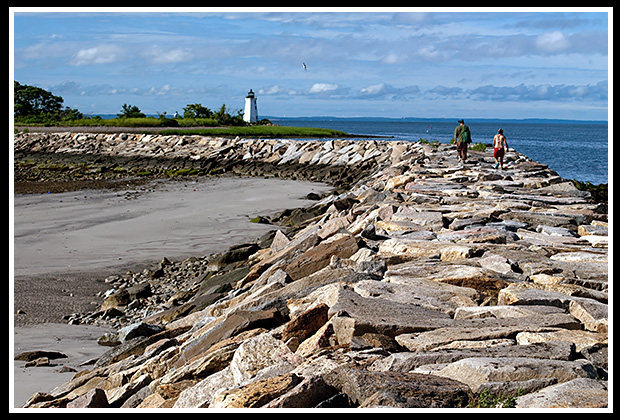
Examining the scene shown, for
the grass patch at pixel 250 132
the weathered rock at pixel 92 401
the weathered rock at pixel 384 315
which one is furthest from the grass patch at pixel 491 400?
the grass patch at pixel 250 132

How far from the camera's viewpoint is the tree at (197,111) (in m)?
58.7

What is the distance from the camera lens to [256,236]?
14.2 m

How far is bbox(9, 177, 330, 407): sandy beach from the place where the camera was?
7480mm

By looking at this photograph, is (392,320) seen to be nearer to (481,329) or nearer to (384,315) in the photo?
(384,315)

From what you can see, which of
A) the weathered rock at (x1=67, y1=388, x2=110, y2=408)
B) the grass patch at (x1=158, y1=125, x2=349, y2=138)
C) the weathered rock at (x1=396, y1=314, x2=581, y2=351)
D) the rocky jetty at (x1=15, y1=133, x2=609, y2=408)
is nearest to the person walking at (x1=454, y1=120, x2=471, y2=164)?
the rocky jetty at (x1=15, y1=133, x2=609, y2=408)

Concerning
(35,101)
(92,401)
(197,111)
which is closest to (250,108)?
(197,111)

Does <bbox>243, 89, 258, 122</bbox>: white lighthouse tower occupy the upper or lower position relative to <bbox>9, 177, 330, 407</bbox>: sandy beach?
upper

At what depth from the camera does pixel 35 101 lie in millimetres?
66750

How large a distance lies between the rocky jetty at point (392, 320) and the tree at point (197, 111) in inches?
1949

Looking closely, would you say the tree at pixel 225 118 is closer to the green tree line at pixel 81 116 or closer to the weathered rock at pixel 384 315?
the green tree line at pixel 81 116

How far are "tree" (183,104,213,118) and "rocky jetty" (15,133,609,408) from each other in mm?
49510

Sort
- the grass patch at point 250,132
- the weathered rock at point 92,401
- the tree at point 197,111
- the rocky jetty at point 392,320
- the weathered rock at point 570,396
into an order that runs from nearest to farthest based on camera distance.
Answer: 1. the weathered rock at point 570,396
2. the rocky jetty at point 392,320
3. the weathered rock at point 92,401
4. the grass patch at point 250,132
5. the tree at point 197,111

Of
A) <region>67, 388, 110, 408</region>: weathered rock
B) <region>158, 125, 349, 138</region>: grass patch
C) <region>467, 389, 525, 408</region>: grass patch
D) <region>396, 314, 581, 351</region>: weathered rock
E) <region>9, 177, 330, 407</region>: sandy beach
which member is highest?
<region>158, 125, 349, 138</region>: grass patch

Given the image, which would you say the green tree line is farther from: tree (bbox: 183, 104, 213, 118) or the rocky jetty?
the rocky jetty
